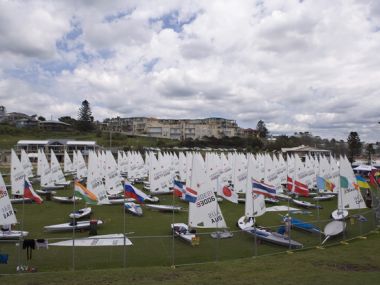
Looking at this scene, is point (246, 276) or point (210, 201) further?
point (210, 201)

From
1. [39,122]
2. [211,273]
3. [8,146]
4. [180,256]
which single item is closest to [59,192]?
[180,256]

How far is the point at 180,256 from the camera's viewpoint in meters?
20.3

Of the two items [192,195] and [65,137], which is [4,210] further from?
[65,137]

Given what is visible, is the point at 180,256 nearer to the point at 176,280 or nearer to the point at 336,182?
the point at 176,280

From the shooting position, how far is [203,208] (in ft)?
68.0

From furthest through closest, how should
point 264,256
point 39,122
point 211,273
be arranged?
point 39,122, point 264,256, point 211,273

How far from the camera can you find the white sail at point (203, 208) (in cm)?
2062

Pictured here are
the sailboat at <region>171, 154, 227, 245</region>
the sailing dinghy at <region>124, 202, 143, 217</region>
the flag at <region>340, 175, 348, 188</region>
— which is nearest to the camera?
the sailboat at <region>171, 154, 227, 245</region>

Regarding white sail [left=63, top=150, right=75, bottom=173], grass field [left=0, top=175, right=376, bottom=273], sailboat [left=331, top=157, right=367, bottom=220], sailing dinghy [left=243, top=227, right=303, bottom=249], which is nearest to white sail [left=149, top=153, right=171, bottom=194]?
grass field [left=0, top=175, right=376, bottom=273]

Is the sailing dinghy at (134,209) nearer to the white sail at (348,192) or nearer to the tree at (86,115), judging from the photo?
the white sail at (348,192)

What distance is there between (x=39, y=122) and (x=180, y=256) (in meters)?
175

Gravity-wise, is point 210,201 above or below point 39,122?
below

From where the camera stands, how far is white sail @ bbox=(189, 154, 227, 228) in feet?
67.7

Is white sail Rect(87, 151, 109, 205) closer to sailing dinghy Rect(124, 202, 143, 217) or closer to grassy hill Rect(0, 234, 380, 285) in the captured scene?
sailing dinghy Rect(124, 202, 143, 217)
